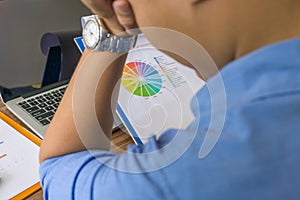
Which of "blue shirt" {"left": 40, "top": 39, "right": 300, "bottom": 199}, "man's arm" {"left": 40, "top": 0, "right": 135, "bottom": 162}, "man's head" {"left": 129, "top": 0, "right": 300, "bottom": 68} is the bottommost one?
"man's arm" {"left": 40, "top": 0, "right": 135, "bottom": 162}

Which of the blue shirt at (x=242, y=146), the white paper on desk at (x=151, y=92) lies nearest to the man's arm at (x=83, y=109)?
the white paper on desk at (x=151, y=92)

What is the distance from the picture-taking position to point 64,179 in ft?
1.66

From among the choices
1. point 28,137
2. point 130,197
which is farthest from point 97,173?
point 28,137

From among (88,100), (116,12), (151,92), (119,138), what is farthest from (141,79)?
(116,12)

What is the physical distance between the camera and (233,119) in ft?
1.21

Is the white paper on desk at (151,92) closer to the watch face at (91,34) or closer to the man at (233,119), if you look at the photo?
the watch face at (91,34)

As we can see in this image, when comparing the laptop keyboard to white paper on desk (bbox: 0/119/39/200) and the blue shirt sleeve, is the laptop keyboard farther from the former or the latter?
the blue shirt sleeve

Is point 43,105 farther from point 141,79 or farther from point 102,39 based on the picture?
point 102,39

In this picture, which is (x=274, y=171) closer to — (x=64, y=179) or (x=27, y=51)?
(x=64, y=179)

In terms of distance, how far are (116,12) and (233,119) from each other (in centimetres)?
20

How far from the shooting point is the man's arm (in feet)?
Answer: 2.06

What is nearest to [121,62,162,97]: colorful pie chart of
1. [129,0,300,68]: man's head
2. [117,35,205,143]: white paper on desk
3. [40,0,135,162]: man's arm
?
[117,35,205,143]: white paper on desk

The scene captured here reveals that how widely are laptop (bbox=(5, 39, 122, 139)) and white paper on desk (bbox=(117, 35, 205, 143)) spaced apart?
5cm

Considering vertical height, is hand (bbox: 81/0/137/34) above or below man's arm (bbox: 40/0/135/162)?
above
